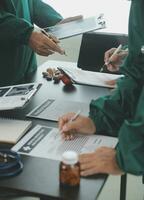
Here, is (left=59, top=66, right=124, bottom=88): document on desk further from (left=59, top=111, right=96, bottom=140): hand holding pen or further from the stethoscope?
the stethoscope

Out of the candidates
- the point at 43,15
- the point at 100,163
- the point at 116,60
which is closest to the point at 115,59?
the point at 116,60

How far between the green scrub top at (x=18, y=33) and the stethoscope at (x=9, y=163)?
2.75 feet

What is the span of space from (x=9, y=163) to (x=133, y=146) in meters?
0.35

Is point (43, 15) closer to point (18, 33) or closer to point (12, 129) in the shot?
point (18, 33)

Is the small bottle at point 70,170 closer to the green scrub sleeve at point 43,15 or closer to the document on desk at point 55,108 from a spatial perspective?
the document on desk at point 55,108

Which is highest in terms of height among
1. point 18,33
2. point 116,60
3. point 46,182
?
point 18,33

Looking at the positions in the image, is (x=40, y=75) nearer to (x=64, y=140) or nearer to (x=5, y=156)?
(x=64, y=140)

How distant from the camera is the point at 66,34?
75.8 inches

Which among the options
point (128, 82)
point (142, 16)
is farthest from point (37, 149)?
point (142, 16)

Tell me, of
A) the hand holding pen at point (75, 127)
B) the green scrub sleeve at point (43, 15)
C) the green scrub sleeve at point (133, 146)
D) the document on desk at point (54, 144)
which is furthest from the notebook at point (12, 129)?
the green scrub sleeve at point (43, 15)

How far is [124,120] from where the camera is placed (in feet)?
4.27

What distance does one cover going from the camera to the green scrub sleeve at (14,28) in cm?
192

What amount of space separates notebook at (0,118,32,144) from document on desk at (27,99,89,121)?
85 millimetres

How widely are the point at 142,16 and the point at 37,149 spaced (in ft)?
1.67
